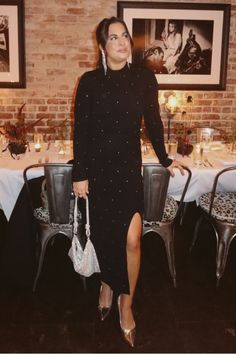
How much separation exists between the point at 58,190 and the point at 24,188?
35cm

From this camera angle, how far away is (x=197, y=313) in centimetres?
296

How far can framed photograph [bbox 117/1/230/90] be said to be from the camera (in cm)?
478

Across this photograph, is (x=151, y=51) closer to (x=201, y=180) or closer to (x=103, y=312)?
(x=201, y=180)

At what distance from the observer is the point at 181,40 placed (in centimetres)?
486

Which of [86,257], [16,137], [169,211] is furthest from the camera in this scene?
[16,137]

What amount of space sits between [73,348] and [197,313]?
835 millimetres

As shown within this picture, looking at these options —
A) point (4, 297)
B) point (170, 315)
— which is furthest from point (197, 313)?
point (4, 297)

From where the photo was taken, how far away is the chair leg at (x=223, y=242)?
10.7 feet

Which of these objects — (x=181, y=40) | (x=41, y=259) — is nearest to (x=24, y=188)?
(x=41, y=259)

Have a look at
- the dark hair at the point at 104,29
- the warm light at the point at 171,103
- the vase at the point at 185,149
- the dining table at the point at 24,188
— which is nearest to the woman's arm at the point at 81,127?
the dark hair at the point at 104,29

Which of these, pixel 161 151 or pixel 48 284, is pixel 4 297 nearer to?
pixel 48 284

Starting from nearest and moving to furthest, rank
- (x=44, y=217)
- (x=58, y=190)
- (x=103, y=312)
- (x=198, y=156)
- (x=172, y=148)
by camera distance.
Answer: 1. (x=103, y=312)
2. (x=58, y=190)
3. (x=44, y=217)
4. (x=198, y=156)
5. (x=172, y=148)

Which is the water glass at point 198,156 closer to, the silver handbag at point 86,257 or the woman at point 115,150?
the woman at point 115,150

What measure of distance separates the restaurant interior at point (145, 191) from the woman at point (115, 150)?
365 millimetres
